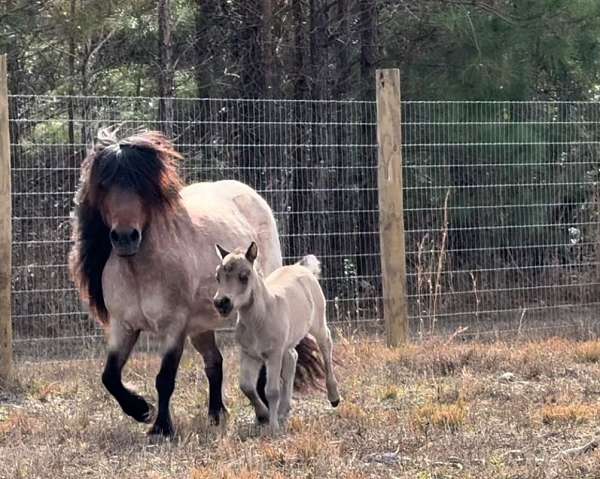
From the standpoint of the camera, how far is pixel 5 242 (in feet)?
28.9

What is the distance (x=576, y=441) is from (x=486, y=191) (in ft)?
19.0

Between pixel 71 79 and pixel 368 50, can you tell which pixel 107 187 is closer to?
pixel 368 50

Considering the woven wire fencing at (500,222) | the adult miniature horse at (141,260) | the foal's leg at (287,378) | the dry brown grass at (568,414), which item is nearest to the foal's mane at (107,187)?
the adult miniature horse at (141,260)

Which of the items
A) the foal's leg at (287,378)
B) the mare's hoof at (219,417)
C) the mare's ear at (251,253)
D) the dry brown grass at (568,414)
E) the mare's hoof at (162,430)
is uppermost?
the mare's ear at (251,253)

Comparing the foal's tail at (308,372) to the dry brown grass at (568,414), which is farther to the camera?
the foal's tail at (308,372)

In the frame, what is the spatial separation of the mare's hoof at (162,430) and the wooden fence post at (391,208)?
3861 millimetres

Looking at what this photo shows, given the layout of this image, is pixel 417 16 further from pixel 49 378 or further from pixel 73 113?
pixel 49 378

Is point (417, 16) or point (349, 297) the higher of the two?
point (417, 16)

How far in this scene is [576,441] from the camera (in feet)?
19.5

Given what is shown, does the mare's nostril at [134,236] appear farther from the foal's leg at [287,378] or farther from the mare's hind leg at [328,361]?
the mare's hind leg at [328,361]

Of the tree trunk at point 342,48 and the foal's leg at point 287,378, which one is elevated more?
the tree trunk at point 342,48

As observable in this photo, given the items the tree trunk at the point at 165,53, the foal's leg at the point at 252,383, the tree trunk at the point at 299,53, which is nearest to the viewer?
Answer: the foal's leg at the point at 252,383

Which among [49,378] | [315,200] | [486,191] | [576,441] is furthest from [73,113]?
[576,441]

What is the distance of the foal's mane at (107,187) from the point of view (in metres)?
6.84
